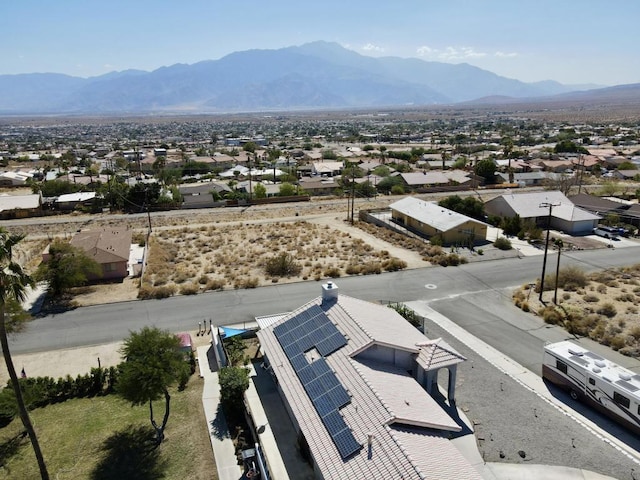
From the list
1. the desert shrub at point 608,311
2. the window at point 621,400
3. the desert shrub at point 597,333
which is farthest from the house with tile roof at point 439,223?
the window at point 621,400

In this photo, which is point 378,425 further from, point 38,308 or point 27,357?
point 38,308

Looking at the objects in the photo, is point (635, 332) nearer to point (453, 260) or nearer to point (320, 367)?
point (453, 260)

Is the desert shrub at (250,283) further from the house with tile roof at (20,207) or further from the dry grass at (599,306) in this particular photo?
the house with tile roof at (20,207)

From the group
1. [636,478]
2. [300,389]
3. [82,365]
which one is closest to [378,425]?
[300,389]

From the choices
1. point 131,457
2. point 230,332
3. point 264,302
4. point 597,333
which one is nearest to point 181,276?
point 264,302

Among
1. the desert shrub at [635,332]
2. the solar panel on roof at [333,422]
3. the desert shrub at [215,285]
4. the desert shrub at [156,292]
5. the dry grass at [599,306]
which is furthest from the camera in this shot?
the desert shrub at [215,285]

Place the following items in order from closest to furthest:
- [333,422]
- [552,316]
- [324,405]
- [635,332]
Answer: [333,422], [324,405], [635,332], [552,316]
